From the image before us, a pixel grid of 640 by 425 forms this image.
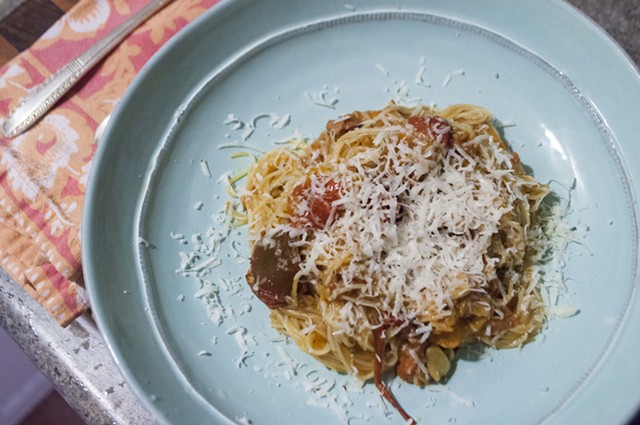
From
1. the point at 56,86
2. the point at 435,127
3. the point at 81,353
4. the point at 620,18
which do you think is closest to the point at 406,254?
the point at 435,127

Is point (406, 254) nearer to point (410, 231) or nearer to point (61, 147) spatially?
point (410, 231)

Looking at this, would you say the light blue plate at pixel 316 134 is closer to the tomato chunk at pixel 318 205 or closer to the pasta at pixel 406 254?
the pasta at pixel 406 254

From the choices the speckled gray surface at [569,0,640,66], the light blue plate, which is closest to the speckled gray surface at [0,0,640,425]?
the speckled gray surface at [569,0,640,66]

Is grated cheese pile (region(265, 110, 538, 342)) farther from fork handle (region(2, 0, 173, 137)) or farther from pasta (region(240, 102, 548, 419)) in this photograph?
fork handle (region(2, 0, 173, 137))

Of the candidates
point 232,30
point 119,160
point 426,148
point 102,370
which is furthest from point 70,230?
point 426,148

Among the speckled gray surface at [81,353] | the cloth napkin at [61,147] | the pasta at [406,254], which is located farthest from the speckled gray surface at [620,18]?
the cloth napkin at [61,147]

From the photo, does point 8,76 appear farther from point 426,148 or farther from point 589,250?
point 589,250
